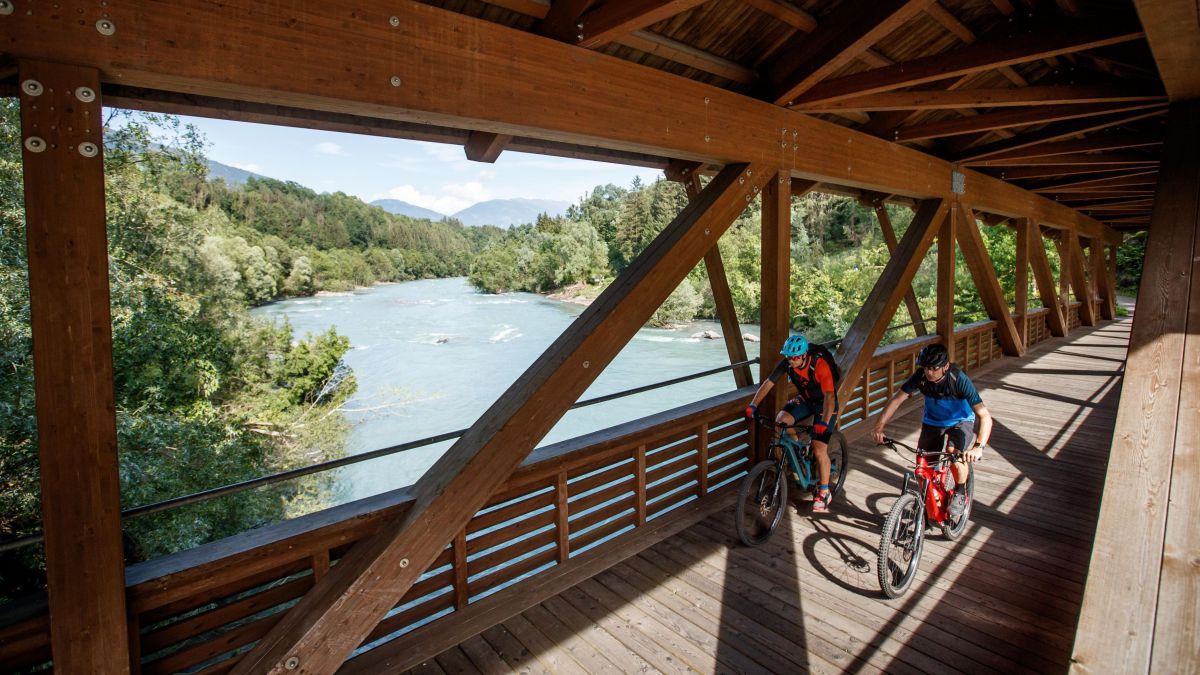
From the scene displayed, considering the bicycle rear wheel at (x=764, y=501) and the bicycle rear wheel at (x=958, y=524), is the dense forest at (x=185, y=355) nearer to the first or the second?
the bicycle rear wheel at (x=764, y=501)

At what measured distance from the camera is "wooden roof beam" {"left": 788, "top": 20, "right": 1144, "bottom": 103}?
254cm

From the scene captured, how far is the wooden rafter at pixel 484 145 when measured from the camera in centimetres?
251

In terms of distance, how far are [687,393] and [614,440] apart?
17.7m

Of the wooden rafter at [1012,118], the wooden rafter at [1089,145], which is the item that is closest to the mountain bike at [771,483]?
the wooden rafter at [1012,118]

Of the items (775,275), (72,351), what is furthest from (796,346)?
(72,351)

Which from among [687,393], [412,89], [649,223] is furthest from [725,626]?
[649,223]

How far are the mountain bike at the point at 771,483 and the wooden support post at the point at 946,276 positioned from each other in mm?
3388

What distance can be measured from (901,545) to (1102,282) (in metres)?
15.6

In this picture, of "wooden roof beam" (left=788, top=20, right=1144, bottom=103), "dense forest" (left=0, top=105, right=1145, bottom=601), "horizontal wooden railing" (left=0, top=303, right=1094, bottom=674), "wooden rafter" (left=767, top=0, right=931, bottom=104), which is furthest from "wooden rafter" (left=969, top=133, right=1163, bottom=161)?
"dense forest" (left=0, top=105, right=1145, bottom=601)

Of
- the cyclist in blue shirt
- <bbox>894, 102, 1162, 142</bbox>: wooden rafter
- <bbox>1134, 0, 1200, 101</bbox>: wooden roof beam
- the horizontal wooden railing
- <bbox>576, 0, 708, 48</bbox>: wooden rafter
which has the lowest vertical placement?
the horizontal wooden railing

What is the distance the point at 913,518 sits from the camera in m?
2.98

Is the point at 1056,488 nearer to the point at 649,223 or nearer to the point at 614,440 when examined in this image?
the point at 614,440

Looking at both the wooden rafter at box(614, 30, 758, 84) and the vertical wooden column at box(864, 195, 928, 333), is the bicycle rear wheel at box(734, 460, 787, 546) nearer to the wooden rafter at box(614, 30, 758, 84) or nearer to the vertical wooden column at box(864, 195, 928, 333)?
the wooden rafter at box(614, 30, 758, 84)

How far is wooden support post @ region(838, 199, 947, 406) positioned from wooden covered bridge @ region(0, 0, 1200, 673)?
1.9 inches
